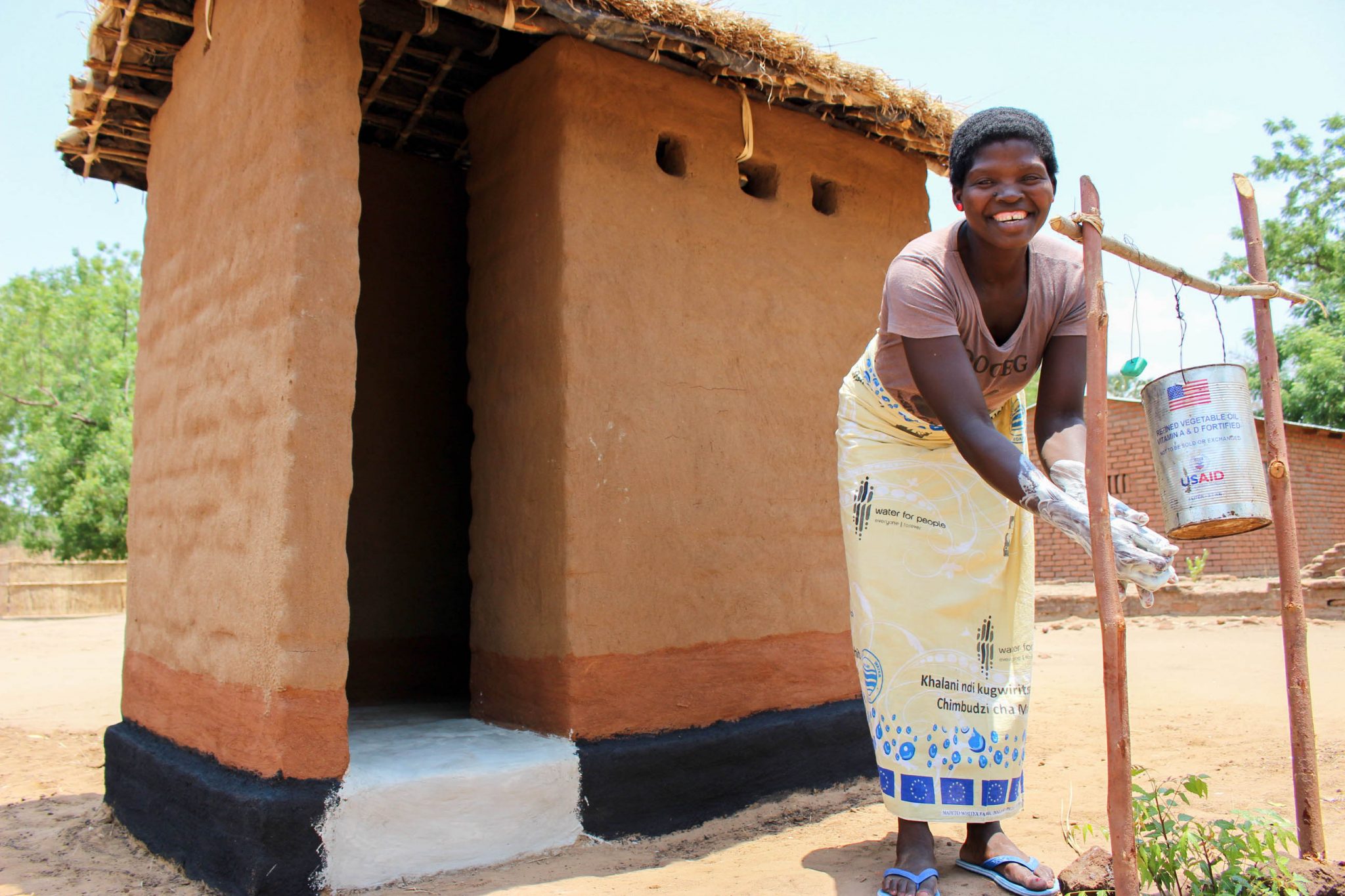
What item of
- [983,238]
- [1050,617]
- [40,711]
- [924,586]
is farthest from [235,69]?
[1050,617]

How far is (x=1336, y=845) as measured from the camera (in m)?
2.87

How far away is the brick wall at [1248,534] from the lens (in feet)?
41.9

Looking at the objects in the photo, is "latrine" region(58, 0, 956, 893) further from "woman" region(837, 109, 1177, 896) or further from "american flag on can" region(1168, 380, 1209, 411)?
"american flag on can" region(1168, 380, 1209, 411)

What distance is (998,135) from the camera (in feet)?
7.39

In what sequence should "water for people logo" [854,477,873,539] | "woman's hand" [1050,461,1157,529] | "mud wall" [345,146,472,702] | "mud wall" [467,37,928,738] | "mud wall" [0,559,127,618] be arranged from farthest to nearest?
"mud wall" [0,559,127,618] < "mud wall" [345,146,472,702] < "mud wall" [467,37,928,738] < "water for people logo" [854,477,873,539] < "woman's hand" [1050,461,1157,529]

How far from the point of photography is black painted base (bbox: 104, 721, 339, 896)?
2617 mm

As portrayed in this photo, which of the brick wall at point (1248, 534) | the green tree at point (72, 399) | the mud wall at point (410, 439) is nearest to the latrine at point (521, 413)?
the mud wall at point (410, 439)

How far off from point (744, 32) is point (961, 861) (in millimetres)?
2755

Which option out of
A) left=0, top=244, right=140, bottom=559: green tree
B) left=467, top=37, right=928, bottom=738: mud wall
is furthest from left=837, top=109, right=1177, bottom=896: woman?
left=0, top=244, right=140, bottom=559: green tree

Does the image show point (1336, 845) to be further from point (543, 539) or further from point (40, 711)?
point (40, 711)

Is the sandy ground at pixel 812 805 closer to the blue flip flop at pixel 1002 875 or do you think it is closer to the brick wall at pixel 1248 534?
the blue flip flop at pixel 1002 875

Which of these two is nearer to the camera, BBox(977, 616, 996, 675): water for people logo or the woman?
the woman

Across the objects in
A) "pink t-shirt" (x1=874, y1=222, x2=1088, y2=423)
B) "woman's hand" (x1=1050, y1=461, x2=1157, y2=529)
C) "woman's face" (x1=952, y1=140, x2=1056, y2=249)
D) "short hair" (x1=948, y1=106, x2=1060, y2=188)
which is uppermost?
"short hair" (x1=948, y1=106, x2=1060, y2=188)

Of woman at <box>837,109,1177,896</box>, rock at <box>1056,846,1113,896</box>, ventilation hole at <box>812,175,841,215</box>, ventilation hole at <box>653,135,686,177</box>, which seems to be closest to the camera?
woman at <box>837,109,1177,896</box>
